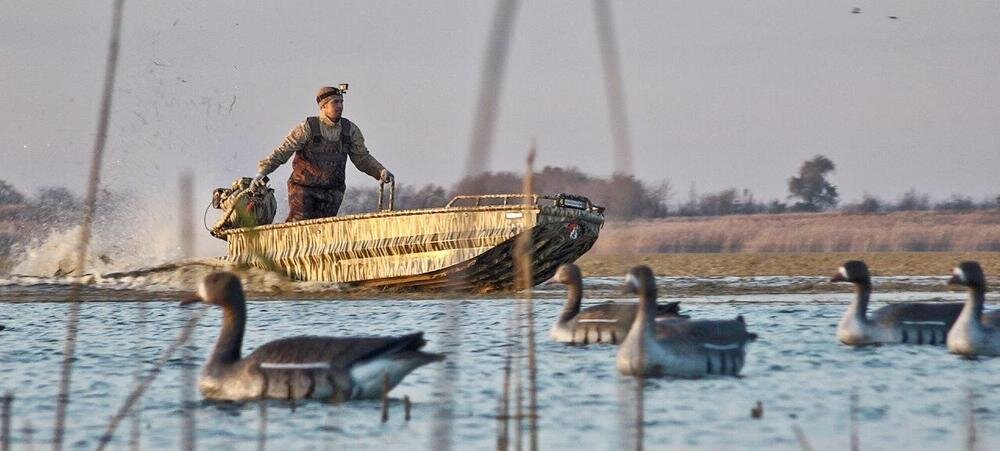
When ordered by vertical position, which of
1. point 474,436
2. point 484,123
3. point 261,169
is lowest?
point 474,436

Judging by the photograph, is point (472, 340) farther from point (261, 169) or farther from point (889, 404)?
point (261, 169)

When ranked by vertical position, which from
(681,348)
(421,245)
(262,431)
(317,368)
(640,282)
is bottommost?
(262,431)

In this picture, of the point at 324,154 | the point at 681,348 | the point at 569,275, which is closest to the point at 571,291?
the point at 569,275

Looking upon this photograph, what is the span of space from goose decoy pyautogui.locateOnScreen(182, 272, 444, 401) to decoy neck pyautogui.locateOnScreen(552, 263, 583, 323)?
4.81 metres

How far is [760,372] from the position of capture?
1112 cm

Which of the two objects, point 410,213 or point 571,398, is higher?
point 410,213

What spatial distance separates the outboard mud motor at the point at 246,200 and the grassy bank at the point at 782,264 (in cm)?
626

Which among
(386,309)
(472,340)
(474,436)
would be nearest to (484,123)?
(474,436)

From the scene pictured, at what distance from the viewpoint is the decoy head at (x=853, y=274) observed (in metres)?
14.4

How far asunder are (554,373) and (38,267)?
850 inches

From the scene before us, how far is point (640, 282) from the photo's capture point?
11.5 meters

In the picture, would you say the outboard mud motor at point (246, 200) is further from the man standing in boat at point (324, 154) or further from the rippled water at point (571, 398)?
the rippled water at point (571, 398)

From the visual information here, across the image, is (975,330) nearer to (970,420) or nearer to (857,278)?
(857,278)

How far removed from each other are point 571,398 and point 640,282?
2079mm
